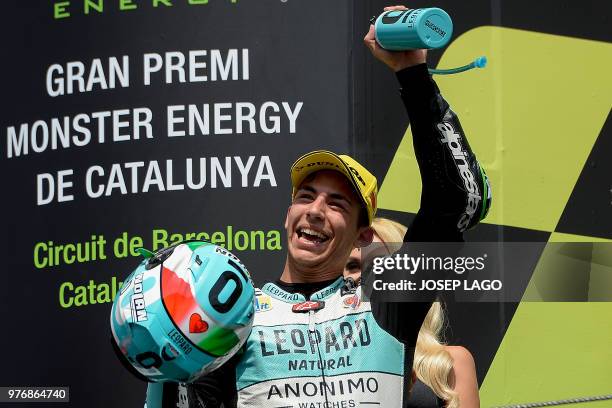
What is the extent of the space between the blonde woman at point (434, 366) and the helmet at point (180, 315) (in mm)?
1188

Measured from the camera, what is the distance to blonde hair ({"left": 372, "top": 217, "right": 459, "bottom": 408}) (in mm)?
4262

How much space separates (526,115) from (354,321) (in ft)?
6.37

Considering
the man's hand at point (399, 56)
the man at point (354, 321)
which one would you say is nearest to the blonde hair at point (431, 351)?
the man at point (354, 321)

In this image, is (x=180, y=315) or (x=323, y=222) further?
(x=323, y=222)

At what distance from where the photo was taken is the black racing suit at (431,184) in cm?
336

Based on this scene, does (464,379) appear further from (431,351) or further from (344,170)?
(344,170)

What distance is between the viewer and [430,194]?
3.39 metres

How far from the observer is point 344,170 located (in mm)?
3533

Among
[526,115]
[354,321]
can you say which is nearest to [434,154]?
[354,321]

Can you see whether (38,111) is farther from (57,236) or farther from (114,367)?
(114,367)

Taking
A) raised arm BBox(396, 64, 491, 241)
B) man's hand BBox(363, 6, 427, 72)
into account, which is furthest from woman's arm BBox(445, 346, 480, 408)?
man's hand BBox(363, 6, 427, 72)

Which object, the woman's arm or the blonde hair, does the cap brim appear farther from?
the woman's arm

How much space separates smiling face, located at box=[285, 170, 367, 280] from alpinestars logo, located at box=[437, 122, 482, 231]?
0.34 metres

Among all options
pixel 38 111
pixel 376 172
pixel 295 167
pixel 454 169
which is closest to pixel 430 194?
pixel 454 169
